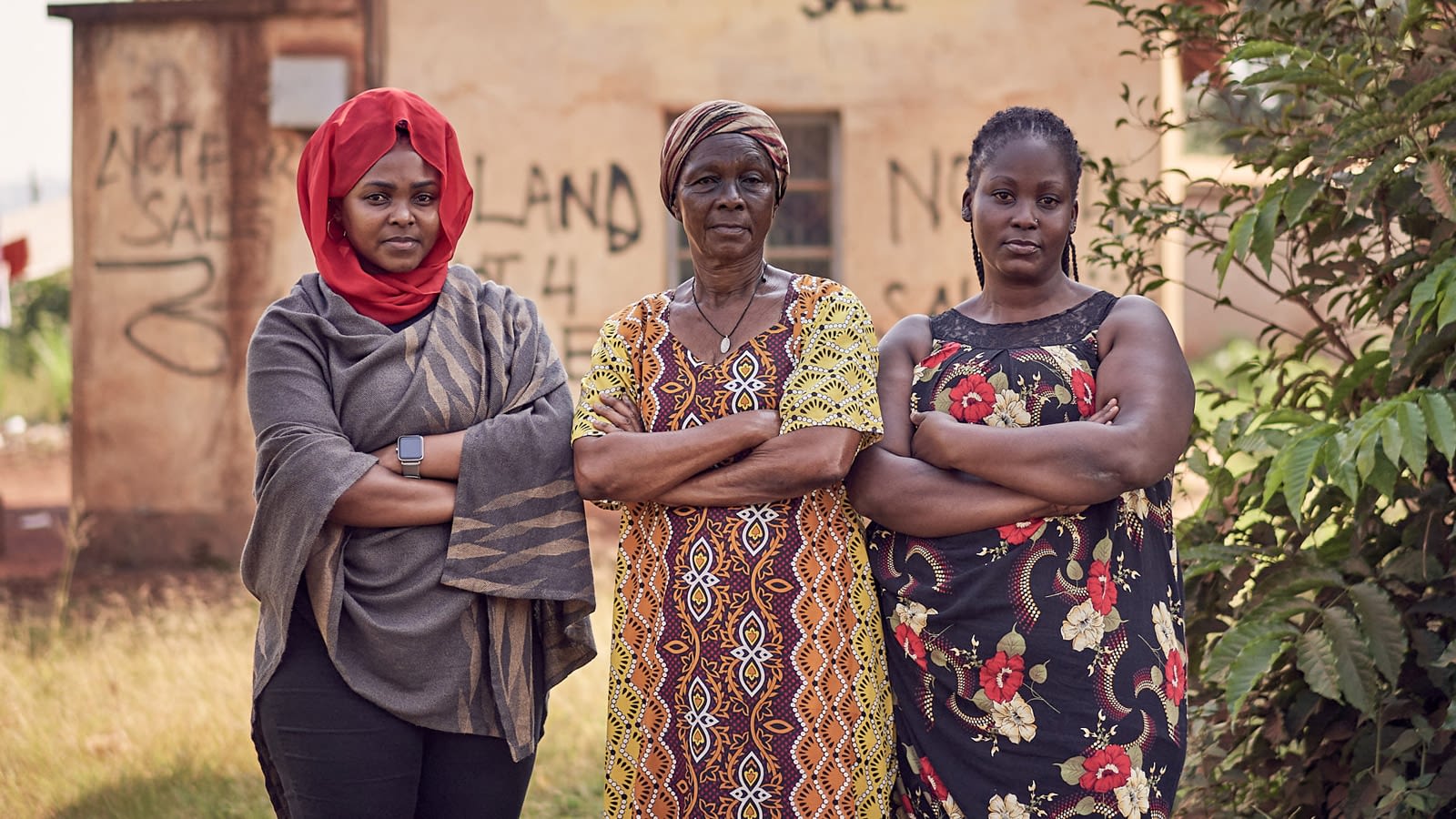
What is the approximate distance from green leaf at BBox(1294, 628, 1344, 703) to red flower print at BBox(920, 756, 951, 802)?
2.85ft

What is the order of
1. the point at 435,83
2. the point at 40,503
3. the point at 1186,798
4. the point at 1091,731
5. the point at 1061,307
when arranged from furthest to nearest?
the point at 40,503 < the point at 435,83 < the point at 1186,798 < the point at 1061,307 < the point at 1091,731

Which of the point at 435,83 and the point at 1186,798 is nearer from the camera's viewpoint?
the point at 1186,798

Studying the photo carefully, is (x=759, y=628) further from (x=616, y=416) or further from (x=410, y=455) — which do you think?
(x=410, y=455)

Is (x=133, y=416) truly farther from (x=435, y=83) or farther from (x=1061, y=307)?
(x=1061, y=307)

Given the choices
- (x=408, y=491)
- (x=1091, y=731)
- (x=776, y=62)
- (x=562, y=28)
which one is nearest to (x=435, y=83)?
(x=562, y=28)

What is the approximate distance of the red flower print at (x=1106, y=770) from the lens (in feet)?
8.26

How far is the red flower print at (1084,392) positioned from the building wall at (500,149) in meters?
5.48

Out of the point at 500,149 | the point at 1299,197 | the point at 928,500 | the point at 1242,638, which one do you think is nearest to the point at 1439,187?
the point at 1299,197

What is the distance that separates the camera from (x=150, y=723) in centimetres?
509

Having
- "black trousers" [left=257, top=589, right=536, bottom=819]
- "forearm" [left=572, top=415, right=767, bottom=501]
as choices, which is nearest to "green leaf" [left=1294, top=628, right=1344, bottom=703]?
"forearm" [left=572, top=415, right=767, bottom=501]

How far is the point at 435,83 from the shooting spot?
8.02 meters

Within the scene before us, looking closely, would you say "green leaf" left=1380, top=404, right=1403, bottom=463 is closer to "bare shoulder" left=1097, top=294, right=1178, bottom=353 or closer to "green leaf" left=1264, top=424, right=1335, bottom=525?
"green leaf" left=1264, top=424, right=1335, bottom=525

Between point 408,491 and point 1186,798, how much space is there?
2387 mm

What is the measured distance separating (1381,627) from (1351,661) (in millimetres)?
107
